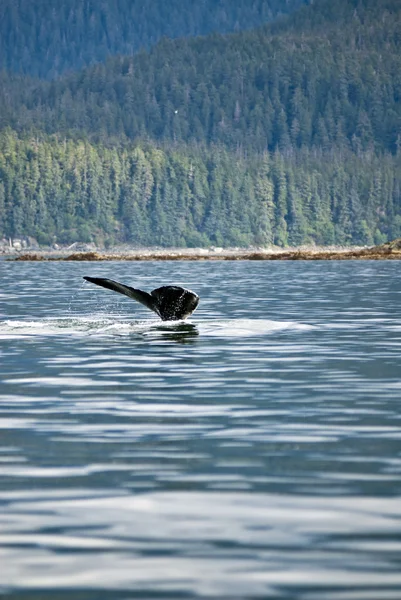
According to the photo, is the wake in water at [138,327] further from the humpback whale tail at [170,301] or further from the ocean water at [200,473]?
the ocean water at [200,473]

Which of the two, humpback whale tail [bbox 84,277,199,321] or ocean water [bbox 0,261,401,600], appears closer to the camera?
ocean water [bbox 0,261,401,600]

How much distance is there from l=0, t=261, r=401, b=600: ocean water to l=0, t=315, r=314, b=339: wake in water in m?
5.16

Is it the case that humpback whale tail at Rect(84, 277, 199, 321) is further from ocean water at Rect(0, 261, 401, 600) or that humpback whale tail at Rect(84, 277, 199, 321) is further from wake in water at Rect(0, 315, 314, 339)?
ocean water at Rect(0, 261, 401, 600)

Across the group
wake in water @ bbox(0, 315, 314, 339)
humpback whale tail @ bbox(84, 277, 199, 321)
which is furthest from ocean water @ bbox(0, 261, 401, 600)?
humpback whale tail @ bbox(84, 277, 199, 321)

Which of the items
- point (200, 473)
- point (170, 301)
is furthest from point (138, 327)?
point (200, 473)

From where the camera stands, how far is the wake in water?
39.4 metres

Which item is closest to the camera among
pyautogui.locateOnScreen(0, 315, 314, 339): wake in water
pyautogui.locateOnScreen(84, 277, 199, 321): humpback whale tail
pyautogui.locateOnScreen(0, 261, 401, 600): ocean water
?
pyautogui.locateOnScreen(0, 261, 401, 600): ocean water

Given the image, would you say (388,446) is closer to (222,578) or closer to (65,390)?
(222,578)

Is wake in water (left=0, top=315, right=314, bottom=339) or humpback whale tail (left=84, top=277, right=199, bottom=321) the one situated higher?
humpback whale tail (left=84, top=277, right=199, bottom=321)

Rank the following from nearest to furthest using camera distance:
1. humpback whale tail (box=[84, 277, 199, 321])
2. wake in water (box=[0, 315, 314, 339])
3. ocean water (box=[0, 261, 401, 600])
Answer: ocean water (box=[0, 261, 401, 600]) < wake in water (box=[0, 315, 314, 339]) < humpback whale tail (box=[84, 277, 199, 321])

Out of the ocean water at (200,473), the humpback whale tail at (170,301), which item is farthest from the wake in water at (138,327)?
the ocean water at (200,473)

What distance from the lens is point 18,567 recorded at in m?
12.3

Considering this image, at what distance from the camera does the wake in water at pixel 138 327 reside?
39.4 m

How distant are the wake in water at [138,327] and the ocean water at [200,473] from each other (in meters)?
5.16
